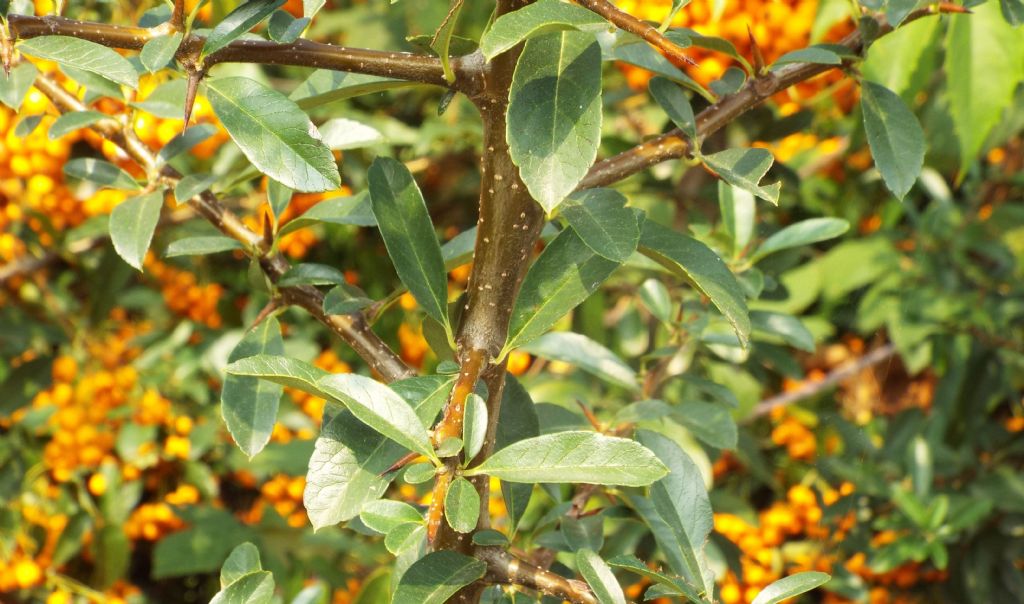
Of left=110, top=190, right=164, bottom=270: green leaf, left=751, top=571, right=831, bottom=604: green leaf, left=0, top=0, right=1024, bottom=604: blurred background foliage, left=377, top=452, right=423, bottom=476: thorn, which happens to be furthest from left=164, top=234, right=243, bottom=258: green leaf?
left=0, top=0, right=1024, bottom=604: blurred background foliage

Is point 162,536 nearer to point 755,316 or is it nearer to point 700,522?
point 755,316

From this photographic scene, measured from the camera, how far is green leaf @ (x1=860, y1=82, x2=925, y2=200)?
67 cm

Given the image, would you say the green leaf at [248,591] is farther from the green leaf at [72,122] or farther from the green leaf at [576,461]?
the green leaf at [72,122]

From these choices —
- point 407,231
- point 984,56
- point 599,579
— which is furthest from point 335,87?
point 984,56

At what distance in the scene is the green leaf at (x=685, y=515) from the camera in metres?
0.62

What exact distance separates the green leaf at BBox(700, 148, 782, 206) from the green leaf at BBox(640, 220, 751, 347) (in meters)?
0.05

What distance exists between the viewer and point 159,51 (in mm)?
502

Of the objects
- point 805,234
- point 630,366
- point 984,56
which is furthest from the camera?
point 630,366

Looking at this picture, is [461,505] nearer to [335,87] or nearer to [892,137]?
[335,87]

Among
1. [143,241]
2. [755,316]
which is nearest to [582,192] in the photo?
[143,241]

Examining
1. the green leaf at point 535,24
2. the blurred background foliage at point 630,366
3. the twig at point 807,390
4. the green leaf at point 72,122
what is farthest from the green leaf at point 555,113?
the twig at point 807,390

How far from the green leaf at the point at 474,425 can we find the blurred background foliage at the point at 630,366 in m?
0.59

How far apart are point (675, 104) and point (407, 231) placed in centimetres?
19

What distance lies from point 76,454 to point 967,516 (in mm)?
1223
